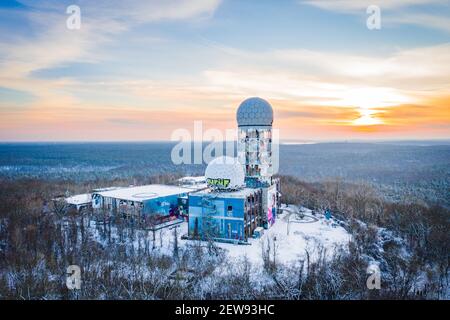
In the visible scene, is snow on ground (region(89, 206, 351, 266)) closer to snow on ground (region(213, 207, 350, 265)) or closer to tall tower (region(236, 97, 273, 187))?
snow on ground (region(213, 207, 350, 265))

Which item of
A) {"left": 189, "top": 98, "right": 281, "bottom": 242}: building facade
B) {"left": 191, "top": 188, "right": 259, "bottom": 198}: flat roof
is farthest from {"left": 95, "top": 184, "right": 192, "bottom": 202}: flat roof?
{"left": 189, "top": 98, "right": 281, "bottom": 242}: building facade

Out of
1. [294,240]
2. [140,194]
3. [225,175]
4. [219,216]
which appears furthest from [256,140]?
[140,194]

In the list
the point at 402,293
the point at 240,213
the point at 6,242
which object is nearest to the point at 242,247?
the point at 240,213

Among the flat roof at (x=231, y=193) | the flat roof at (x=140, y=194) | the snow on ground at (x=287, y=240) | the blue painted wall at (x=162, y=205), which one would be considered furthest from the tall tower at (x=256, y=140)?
the flat roof at (x=140, y=194)

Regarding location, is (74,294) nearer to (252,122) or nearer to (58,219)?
(58,219)

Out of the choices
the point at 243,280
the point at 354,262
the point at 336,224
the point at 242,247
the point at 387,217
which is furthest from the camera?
the point at 387,217

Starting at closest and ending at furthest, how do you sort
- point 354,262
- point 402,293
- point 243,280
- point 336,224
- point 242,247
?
point 402,293 < point 243,280 < point 354,262 < point 242,247 < point 336,224

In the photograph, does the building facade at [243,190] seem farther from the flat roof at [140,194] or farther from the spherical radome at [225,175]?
the flat roof at [140,194]
